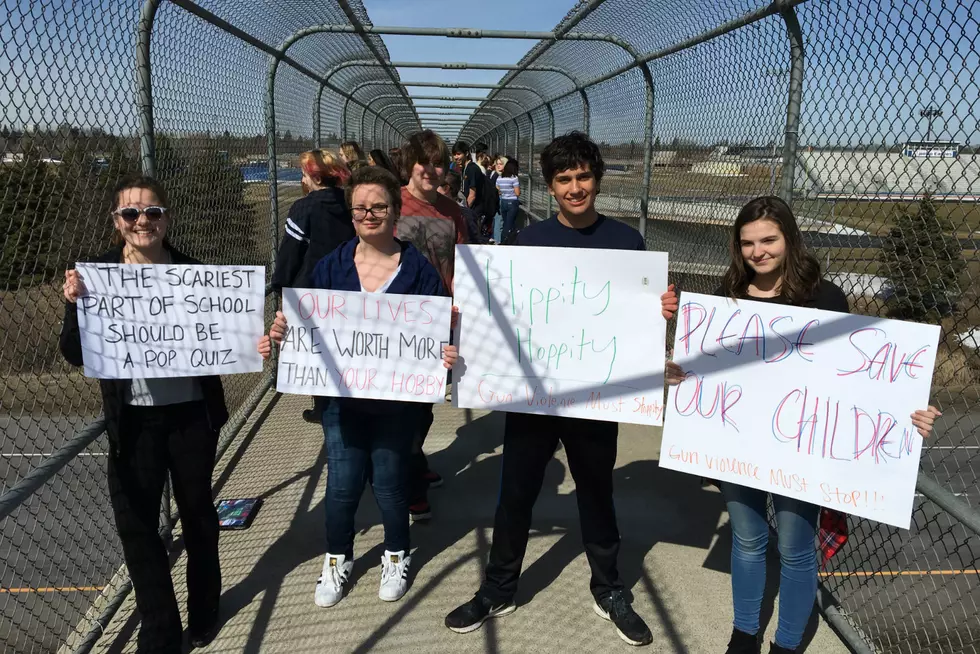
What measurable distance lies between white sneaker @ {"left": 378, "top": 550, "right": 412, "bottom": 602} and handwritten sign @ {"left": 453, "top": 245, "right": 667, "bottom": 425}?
87 cm

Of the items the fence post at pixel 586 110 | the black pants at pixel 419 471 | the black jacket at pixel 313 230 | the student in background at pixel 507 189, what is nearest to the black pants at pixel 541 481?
the black pants at pixel 419 471

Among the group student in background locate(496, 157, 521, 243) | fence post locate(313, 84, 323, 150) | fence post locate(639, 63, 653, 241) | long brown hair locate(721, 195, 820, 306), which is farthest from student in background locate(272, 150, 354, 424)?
student in background locate(496, 157, 521, 243)

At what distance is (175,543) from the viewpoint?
3.22m

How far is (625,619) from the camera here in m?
2.63

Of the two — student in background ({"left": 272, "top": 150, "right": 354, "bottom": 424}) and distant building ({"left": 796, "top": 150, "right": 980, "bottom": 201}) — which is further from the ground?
distant building ({"left": 796, "top": 150, "right": 980, "bottom": 201})

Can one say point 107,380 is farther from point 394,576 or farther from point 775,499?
point 775,499

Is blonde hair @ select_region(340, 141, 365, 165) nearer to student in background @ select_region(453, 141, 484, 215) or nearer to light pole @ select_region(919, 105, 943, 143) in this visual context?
light pole @ select_region(919, 105, 943, 143)

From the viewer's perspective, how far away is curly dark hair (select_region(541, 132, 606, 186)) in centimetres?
237

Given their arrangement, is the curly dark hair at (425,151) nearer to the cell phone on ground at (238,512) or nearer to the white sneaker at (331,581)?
the white sneaker at (331,581)

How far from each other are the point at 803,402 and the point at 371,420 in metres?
1.65

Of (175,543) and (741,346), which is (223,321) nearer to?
(175,543)

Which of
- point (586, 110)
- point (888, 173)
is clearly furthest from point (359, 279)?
point (586, 110)

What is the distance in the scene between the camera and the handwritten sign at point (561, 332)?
2.44 metres

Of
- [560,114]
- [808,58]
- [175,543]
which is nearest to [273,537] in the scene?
[175,543]
